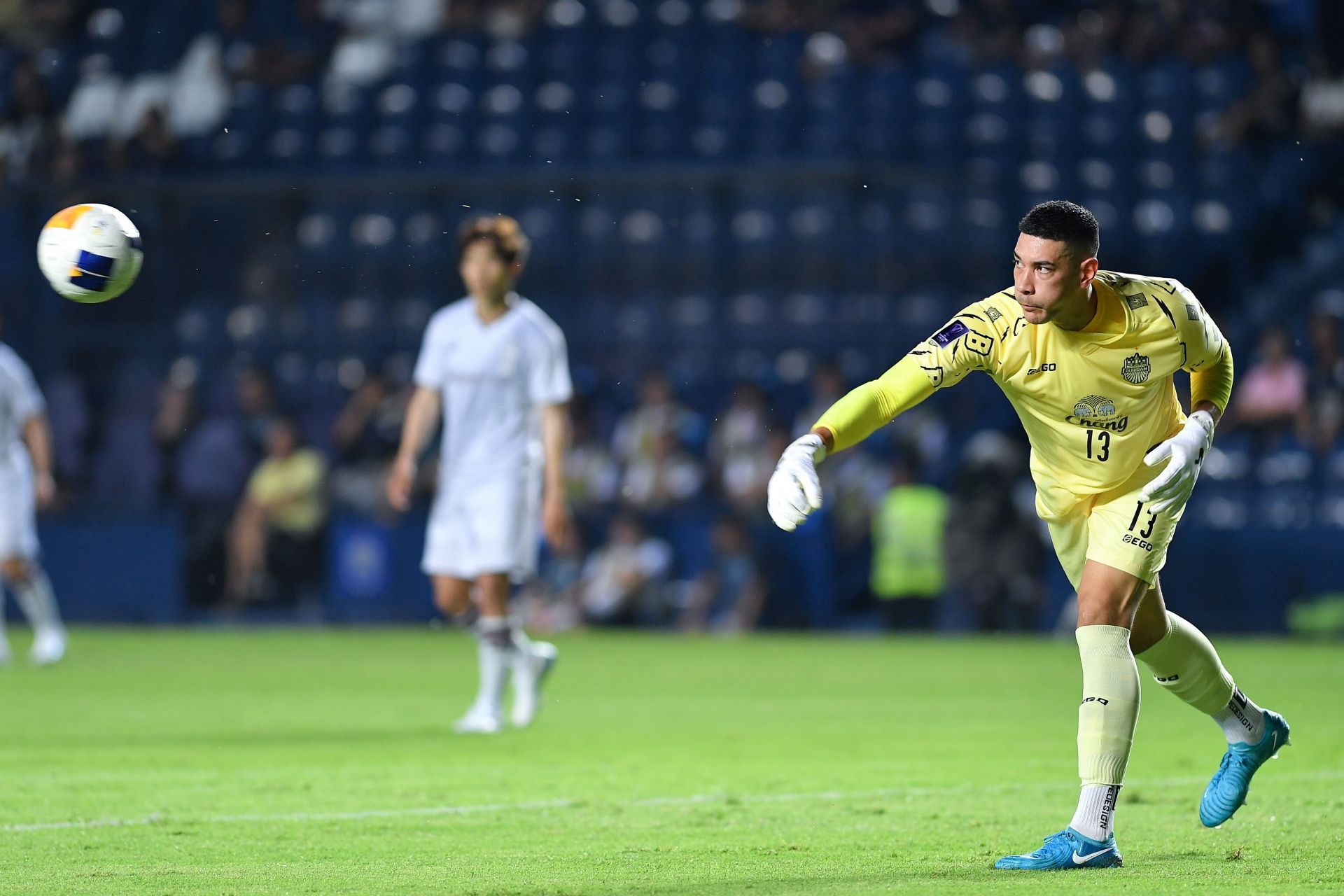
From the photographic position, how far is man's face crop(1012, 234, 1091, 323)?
564cm

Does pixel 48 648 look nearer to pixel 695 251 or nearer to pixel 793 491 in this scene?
pixel 695 251

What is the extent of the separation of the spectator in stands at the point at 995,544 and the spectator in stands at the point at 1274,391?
2.31 meters

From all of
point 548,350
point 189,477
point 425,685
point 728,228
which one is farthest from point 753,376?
point 548,350

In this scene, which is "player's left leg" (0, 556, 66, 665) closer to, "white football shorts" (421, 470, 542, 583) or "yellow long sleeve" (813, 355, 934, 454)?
"white football shorts" (421, 470, 542, 583)

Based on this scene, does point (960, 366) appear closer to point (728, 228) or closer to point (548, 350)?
point (548, 350)

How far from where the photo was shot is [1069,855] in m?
5.48

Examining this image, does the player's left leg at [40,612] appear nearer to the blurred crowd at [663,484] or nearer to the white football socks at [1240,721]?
the blurred crowd at [663,484]

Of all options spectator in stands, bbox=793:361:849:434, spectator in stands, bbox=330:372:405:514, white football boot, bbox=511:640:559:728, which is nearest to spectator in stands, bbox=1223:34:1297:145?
spectator in stands, bbox=793:361:849:434

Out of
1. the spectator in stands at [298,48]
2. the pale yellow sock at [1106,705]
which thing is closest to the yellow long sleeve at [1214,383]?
the pale yellow sock at [1106,705]

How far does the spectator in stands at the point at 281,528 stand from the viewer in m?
19.7

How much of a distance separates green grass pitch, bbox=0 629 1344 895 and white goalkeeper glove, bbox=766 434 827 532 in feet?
3.28

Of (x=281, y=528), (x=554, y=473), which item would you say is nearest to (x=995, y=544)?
(x=281, y=528)

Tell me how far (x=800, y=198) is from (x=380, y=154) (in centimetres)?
493

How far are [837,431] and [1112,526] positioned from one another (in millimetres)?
921
